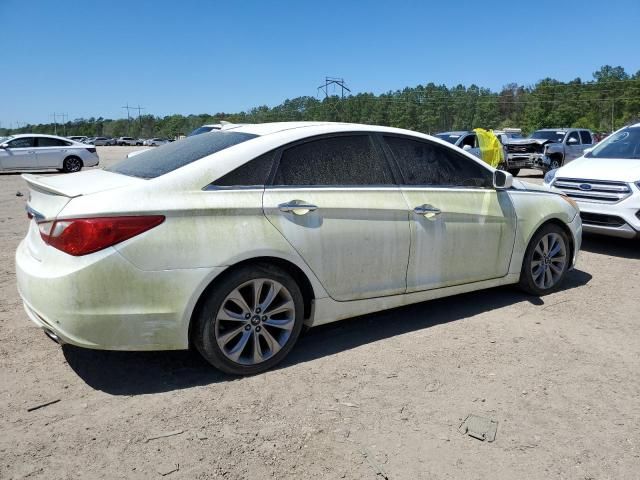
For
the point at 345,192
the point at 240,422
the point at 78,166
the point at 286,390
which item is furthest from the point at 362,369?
the point at 78,166

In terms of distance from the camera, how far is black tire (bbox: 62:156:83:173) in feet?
67.6

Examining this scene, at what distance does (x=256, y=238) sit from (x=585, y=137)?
64.8 ft

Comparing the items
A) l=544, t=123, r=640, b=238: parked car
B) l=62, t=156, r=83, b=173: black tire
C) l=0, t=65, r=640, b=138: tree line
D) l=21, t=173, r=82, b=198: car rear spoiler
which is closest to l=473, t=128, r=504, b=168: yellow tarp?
l=544, t=123, r=640, b=238: parked car

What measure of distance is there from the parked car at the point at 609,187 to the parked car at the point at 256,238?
297cm

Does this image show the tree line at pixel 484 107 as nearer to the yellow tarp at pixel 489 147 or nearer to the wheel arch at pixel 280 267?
the yellow tarp at pixel 489 147

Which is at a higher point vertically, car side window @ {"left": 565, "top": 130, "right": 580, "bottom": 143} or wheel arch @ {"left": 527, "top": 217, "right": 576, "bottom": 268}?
car side window @ {"left": 565, "top": 130, "right": 580, "bottom": 143}

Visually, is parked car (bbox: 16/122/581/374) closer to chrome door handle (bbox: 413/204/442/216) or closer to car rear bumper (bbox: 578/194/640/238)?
chrome door handle (bbox: 413/204/442/216)

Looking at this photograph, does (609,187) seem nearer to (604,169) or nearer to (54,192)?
(604,169)

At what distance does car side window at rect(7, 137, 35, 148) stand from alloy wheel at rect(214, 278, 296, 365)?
19.9 meters

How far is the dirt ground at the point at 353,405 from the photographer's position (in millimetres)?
2586

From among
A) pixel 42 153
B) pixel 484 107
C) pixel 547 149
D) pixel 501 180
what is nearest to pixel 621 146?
pixel 501 180

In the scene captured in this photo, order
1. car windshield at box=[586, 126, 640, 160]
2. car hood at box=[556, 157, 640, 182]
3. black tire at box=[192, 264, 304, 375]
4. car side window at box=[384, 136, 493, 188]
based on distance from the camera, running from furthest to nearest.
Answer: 1. car windshield at box=[586, 126, 640, 160]
2. car hood at box=[556, 157, 640, 182]
3. car side window at box=[384, 136, 493, 188]
4. black tire at box=[192, 264, 304, 375]

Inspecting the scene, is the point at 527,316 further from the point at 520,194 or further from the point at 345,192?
the point at 345,192

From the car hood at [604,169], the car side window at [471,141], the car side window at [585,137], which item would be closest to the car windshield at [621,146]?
the car hood at [604,169]
